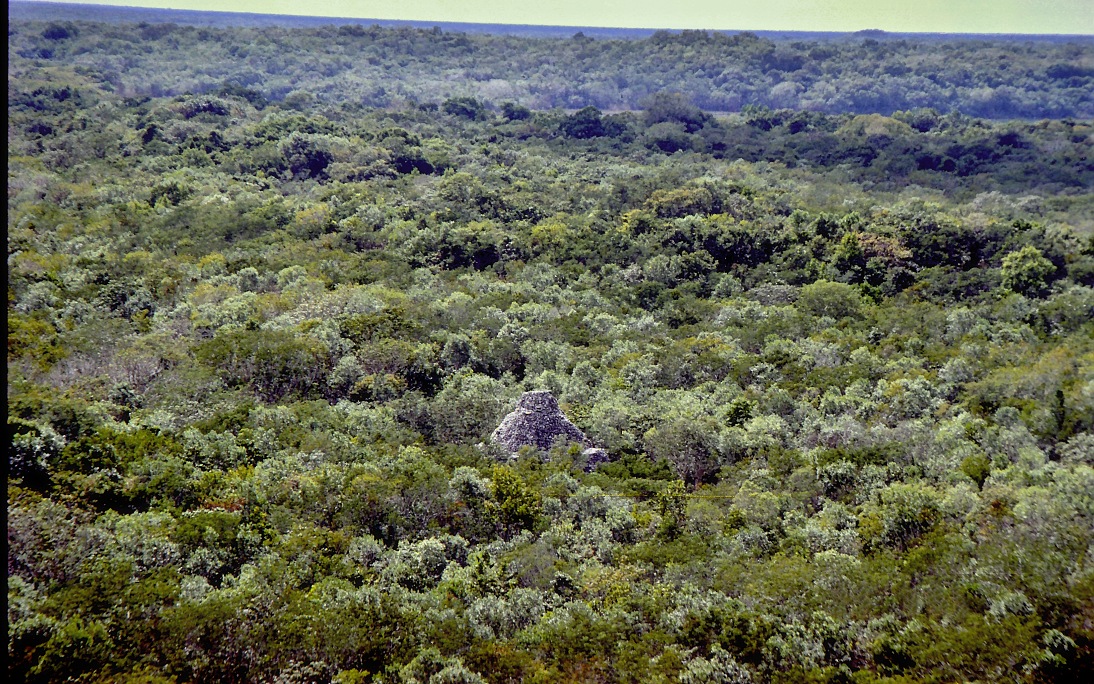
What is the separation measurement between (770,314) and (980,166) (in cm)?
5364

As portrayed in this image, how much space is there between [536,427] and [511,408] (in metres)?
1.99

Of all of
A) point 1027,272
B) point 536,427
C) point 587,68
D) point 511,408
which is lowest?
point 511,408

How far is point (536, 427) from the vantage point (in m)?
20.5

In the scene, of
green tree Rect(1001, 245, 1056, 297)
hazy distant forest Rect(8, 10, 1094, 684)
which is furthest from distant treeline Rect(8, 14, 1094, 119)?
green tree Rect(1001, 245, 1056, 297)

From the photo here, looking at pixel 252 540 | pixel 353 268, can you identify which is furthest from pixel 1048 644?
pixel 353 268

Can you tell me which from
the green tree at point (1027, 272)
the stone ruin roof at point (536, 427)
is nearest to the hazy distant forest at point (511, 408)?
the green tree at point (1027, 272)

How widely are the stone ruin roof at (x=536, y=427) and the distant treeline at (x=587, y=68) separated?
100656mm

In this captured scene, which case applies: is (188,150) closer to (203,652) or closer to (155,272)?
(155,272)

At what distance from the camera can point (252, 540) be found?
13.6 meters

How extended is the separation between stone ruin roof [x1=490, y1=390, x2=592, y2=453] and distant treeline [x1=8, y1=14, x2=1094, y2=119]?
3963 inches

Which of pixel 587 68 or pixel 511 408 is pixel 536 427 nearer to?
pixel 511 408

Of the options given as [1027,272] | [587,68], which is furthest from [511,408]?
[587,68]

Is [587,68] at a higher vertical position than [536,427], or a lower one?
higher

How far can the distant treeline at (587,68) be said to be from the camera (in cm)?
11693
